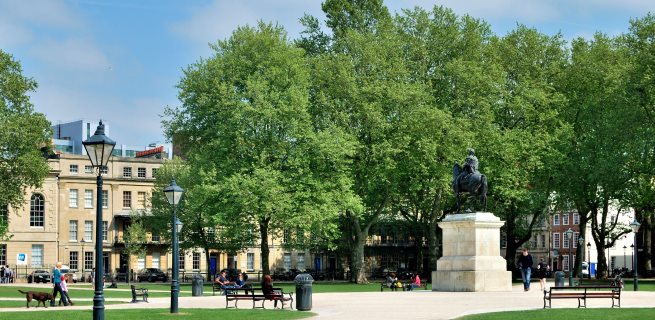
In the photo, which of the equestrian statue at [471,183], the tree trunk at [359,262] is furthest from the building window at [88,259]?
the equestrian statue at [471,183]

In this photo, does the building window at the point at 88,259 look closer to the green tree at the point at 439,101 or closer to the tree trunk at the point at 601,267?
the green tree at the point at 439,101

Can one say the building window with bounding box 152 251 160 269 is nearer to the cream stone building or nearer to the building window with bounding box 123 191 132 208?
the cream stone building

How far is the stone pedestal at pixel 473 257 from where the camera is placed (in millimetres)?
43719

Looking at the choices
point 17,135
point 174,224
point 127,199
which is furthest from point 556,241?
point 174,224

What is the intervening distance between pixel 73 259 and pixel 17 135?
3971 cm

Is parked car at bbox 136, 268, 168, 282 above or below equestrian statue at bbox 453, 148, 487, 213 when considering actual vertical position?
below

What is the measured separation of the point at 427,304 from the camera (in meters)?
34.6

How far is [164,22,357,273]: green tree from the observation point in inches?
2359

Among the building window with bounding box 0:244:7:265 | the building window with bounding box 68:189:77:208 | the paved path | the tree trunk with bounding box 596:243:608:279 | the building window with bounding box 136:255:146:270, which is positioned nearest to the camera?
the paved path

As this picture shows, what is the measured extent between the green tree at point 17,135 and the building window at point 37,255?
108 feet

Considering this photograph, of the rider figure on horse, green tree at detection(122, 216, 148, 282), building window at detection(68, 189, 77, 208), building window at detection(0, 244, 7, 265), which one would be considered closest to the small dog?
the rider figure on horse

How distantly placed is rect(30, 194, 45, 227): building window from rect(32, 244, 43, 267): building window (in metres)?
2.12

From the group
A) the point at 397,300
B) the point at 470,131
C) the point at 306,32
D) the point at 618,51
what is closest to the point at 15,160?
the point at 306,32

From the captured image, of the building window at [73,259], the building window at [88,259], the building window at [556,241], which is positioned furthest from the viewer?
the building window at [556,241]
